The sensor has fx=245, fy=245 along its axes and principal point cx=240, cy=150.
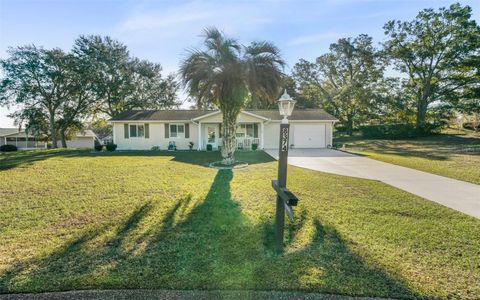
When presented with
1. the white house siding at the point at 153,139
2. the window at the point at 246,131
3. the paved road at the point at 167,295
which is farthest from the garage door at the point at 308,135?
the paved road at the point at 167,295

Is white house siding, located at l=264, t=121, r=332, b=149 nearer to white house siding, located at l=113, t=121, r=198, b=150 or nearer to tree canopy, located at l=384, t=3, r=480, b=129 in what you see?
white house siding, located at l=113, t=121, r=198, b=150

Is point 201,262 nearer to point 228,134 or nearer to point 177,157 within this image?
point 228,134

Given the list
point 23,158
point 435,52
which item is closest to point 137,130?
point 23,158

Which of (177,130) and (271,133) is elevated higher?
(177,130)

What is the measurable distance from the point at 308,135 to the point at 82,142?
40.5 meters

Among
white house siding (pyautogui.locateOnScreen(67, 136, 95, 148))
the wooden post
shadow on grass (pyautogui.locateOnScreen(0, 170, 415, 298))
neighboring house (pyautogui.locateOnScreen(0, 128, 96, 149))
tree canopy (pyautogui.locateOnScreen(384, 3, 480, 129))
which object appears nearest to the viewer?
shadow on grass (pyautogui.locateOnScreen(0, 170, 415, 298))

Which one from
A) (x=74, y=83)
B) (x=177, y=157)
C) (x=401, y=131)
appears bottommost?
(x=177, y=157)

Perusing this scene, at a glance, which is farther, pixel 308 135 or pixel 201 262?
pixel 308 135

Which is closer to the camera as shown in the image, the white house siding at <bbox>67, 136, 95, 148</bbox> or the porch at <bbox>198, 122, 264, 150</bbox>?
the porch at <bbox>198, 122, 264, 150</bbox>

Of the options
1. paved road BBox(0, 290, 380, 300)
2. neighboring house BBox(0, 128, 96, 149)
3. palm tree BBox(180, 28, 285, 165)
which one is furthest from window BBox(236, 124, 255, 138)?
neighboring house BBox(0, 128, 96, 149)

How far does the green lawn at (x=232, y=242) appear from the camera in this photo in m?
2.92

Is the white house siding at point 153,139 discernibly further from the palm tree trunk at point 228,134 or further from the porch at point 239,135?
the palm tree trunk at point 228,134

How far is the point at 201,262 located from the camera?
3.37 m

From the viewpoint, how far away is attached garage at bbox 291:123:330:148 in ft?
68.2
